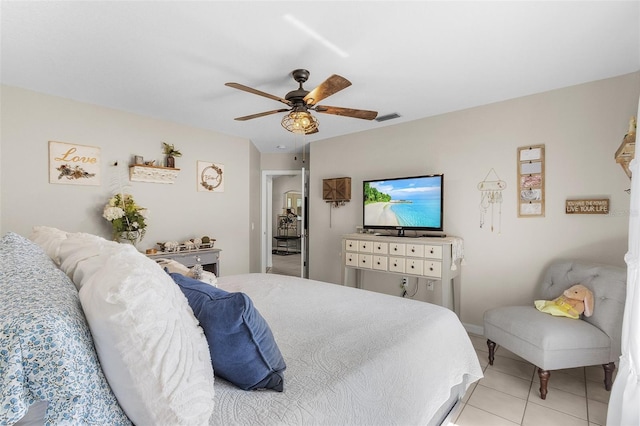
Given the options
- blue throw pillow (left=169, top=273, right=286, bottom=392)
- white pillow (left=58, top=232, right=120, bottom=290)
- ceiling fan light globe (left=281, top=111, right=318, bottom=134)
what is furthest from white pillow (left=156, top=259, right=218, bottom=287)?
ceiling fan light globe (left=281, top=111, right=318, bottom=134)

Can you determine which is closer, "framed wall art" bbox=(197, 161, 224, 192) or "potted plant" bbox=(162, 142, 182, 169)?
"potted plant" bbox=(162, 142, 182, 169)

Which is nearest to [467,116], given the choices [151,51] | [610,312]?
[610,312]

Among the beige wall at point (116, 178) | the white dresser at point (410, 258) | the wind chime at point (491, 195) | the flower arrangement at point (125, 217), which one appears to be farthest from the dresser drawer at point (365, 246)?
the flower arrangement at point (125, 217)

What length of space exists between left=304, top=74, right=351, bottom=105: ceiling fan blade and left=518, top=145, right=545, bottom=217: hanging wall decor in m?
2.13

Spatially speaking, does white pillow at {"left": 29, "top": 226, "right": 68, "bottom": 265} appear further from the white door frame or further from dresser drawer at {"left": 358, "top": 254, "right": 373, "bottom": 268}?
the white door frame

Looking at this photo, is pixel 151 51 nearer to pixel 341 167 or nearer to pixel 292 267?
pixel 341 167

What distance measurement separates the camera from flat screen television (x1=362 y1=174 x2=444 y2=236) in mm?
3303

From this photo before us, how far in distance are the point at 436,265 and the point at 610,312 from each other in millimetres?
1295

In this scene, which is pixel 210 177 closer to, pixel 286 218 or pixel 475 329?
pixel 475 329

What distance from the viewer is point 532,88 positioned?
2.74m

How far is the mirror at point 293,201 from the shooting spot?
9.02 meters

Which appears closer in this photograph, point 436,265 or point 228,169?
point 436,265

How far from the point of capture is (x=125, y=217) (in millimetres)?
3105

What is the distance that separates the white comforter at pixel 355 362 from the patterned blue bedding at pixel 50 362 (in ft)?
1.05
